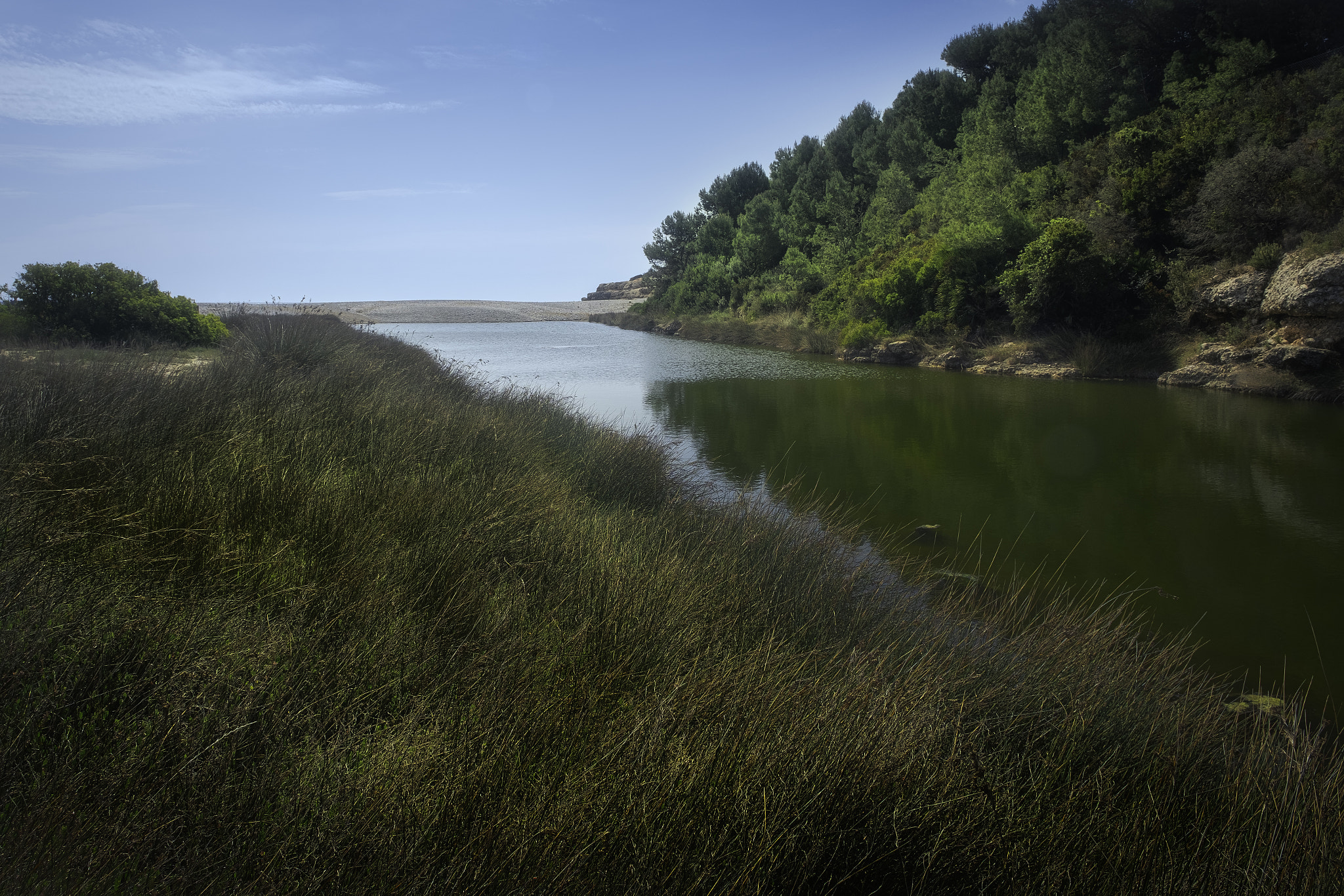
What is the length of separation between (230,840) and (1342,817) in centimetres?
329

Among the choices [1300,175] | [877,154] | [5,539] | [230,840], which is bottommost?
[230,840]

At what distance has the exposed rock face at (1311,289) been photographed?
1557cm

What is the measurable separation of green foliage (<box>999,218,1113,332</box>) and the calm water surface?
3032mm

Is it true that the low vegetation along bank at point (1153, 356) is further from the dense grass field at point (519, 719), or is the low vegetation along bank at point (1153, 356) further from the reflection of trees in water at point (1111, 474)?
the dense grass field at point (519, 719)

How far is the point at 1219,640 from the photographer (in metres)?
5.51

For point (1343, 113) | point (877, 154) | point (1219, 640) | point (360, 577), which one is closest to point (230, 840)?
point (360, 577)

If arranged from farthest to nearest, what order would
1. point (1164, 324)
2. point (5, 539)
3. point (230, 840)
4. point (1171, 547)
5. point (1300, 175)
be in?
point (1164, 324), point (1300, 175), point (1171, 547), point (5, 539), point (230, 840)

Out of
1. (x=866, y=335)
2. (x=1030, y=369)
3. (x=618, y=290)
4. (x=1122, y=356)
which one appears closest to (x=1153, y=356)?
(x=1122, y=356)

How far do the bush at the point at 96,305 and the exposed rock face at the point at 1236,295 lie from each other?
77.2ft

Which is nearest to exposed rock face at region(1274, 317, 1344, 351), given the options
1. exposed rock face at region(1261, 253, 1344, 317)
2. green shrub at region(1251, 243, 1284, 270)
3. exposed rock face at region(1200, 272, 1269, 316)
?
exposed rock face at region(1261, 253, 1344, 317)

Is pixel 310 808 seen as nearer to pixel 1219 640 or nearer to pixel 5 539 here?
pixel 5 539

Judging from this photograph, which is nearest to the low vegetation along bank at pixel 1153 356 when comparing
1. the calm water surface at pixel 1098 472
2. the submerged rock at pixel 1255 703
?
the calm water surface at pixel 1098 472

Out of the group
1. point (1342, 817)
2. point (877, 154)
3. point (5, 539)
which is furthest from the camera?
point (877, 154)

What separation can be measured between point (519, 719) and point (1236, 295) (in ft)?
71.6
